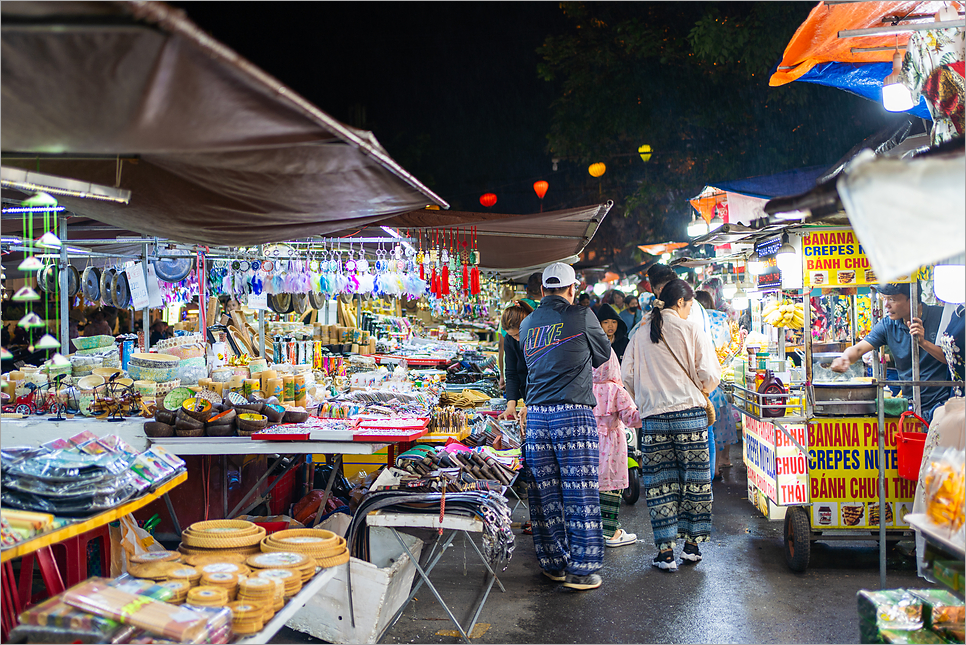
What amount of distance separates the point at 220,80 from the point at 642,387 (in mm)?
3947

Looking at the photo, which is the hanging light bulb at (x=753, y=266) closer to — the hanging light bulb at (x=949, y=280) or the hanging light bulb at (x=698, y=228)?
the hanging light bulb at (x=698, y=228)

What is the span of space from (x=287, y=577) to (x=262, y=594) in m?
0.17

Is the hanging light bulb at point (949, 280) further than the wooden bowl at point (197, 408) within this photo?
No

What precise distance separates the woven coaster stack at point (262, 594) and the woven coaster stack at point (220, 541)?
480mm

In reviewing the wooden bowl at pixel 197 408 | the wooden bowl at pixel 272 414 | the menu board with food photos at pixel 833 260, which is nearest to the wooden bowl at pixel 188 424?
the wooden bowl at pixel 197 408

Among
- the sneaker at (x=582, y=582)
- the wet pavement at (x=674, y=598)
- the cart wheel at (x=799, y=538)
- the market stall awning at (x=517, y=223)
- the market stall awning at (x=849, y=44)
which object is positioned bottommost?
the wet pavement at (x=674, y=598)

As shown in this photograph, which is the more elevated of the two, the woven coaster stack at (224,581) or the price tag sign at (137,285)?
the price tag sign at (137,285)

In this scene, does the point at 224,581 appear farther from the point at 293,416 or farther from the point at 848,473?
the point at 848,473

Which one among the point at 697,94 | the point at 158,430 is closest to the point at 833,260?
the point at 158,430

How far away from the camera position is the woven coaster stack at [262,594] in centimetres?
262

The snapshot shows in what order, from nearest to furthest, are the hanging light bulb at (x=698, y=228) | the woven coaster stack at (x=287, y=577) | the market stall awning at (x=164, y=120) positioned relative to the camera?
the market stall awning at (x=164, y=120) → the woven coaster stack at (x=287, y=577) → the hanging light bulb at (x=698, y=228)

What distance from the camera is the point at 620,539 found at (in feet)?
17.8

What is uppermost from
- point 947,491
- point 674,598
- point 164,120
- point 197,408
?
point 164,120

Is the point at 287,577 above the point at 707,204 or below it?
below
